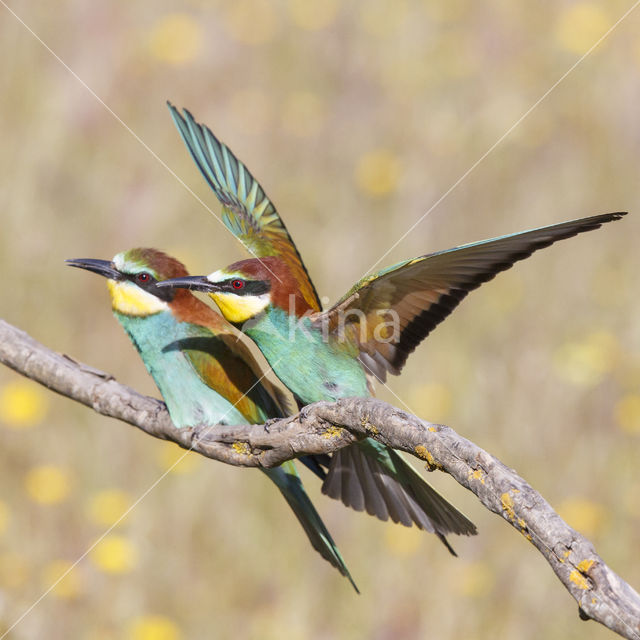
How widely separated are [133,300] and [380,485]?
36.5 inches

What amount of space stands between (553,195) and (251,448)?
103 inches

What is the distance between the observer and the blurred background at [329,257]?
2.79 m

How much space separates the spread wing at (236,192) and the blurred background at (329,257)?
66 cm

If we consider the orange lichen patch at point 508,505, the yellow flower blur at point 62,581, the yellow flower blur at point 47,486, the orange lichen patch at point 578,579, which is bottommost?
the yellow flower blur at point 62,581

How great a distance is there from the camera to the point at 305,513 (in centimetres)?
259

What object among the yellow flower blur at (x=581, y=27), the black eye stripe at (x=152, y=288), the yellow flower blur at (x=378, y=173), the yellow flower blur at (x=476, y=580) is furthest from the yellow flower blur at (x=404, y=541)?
the yellow flower blur at (x=581, y=27)

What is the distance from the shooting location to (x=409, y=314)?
6.61ft

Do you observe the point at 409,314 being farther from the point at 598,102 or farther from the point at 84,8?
the point at 84,8

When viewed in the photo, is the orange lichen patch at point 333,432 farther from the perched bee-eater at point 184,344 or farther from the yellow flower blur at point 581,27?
the yellow flower blur at point 581,27

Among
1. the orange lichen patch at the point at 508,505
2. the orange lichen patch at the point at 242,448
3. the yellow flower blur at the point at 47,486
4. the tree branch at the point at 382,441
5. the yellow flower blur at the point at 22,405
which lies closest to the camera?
the tree branch at the point at 382,441

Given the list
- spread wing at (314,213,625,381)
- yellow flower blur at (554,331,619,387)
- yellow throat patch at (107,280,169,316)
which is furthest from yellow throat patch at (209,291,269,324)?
yellow flower blur at (554,331,619,387)

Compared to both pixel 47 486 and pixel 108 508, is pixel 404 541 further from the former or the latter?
pixel 47 486

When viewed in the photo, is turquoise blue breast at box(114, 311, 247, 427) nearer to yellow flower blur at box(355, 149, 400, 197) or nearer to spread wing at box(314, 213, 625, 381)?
spread wing at box(314, 213, 625, 381)

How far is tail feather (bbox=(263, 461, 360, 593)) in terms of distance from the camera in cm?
248
